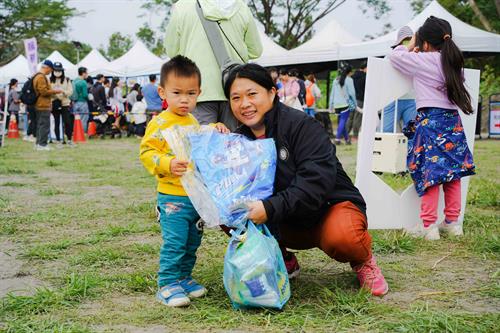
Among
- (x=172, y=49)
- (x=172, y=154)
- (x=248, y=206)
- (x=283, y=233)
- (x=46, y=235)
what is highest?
(x=172, y=49)

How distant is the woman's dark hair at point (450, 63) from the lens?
404cm

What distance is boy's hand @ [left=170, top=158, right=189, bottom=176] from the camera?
106 inches

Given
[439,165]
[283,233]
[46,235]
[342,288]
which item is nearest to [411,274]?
[342,288]

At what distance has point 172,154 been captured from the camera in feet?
9.25

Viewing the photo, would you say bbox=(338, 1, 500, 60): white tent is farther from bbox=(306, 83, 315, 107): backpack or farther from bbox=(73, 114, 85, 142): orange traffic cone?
bbox=(73, 114, 85, 142): orange traffic cone

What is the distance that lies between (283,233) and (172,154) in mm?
728

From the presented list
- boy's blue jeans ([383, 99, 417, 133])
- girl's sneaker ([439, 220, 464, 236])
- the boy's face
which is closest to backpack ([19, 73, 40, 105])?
boy's blue jeans ([383, 99, 417, 133])

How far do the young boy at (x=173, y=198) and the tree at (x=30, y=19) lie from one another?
39266mm

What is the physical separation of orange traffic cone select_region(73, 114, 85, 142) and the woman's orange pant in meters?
13.6

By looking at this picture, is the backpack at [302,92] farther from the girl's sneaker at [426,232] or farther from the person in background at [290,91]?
the girl's sneaker at [426,232]

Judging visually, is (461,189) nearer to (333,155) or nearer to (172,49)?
(333,155)

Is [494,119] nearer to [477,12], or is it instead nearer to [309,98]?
[309,98]

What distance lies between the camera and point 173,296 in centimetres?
277

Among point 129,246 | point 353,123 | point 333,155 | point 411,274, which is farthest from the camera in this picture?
point 353,123
